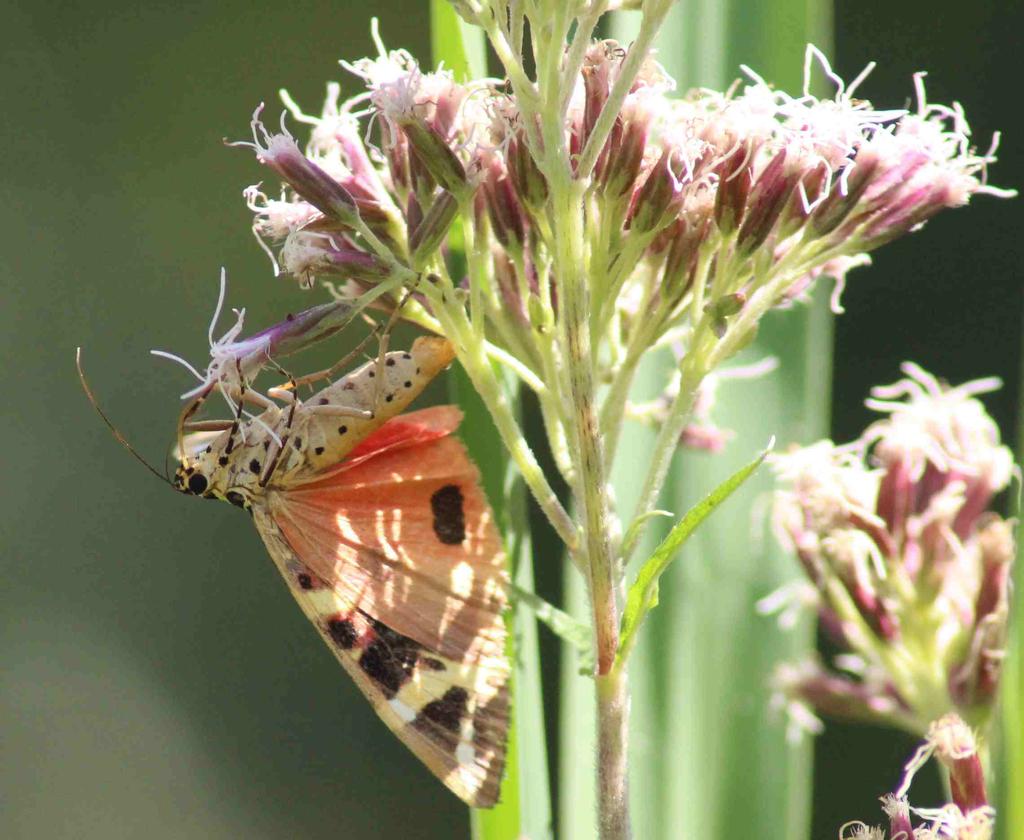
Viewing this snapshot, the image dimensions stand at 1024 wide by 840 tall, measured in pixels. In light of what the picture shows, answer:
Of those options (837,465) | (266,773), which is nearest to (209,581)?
(266,773)

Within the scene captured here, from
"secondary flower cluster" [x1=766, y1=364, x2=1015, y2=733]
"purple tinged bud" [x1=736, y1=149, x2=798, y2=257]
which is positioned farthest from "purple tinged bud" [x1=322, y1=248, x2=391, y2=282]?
"secondary flower cluster" [x1=766, y1=364, x2=1015, y2=733]

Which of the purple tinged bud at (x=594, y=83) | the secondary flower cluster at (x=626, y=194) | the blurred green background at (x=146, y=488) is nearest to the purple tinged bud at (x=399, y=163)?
the secondary flower cluster at (x=626, y=194)

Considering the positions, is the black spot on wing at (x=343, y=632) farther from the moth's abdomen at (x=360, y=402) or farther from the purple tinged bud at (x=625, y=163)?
the purple tinged bud at (x=625, y=163)

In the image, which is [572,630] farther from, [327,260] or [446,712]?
[327,260]

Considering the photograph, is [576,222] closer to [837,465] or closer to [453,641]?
[453,641]

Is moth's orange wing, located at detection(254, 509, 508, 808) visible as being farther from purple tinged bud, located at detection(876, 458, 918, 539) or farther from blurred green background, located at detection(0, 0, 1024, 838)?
blurred green background, located at detection(0, 0, 1024, 838)

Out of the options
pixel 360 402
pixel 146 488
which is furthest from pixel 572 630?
pixel 146 488
